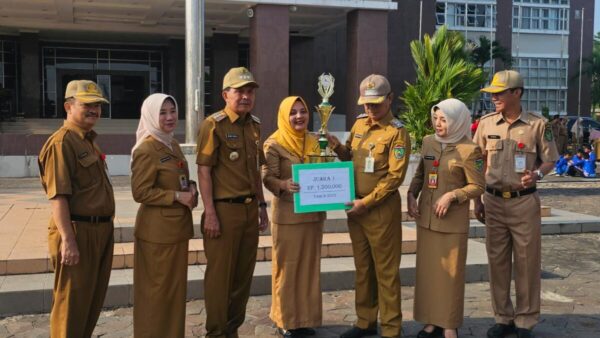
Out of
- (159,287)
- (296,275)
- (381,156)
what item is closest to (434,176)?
(381,156)

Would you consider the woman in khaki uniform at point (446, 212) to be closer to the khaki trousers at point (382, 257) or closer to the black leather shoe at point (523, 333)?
the khaki trousers at point (382, 257)

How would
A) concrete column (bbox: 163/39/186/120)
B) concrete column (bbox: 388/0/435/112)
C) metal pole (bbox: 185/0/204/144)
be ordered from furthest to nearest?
concrete column (bbox: 388/0/435/112) → concrete column (bbox: 163/39/186/120) → metal pole (bbox: 185/0/204/144)

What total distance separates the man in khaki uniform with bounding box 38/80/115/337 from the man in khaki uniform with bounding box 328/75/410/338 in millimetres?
1710

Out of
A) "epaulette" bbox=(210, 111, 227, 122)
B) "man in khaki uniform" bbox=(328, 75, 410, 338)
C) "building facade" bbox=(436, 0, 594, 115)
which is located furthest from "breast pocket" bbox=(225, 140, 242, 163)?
"building facade" bbox=(436, 0, 594, 115)

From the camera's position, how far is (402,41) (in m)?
30.2

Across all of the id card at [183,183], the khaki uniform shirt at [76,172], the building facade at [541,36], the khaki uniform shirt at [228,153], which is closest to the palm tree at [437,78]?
the khaki uniform shirt at [228,153]

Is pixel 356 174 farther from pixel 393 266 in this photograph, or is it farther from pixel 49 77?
pixel 49 77

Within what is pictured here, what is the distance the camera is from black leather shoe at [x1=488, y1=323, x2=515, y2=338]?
4.61 meters

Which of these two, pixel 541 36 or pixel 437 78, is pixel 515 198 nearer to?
pixel 437 78

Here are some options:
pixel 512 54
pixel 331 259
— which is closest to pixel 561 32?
pixel 512 54

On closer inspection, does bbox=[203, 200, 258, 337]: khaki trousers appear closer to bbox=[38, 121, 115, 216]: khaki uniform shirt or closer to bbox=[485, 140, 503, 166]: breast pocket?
bbox=[38, 121, 115, 216]: khaki uniform shirt

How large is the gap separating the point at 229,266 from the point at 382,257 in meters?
1.11

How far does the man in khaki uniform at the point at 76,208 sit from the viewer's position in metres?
3.48

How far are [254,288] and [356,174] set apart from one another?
6.33ft
